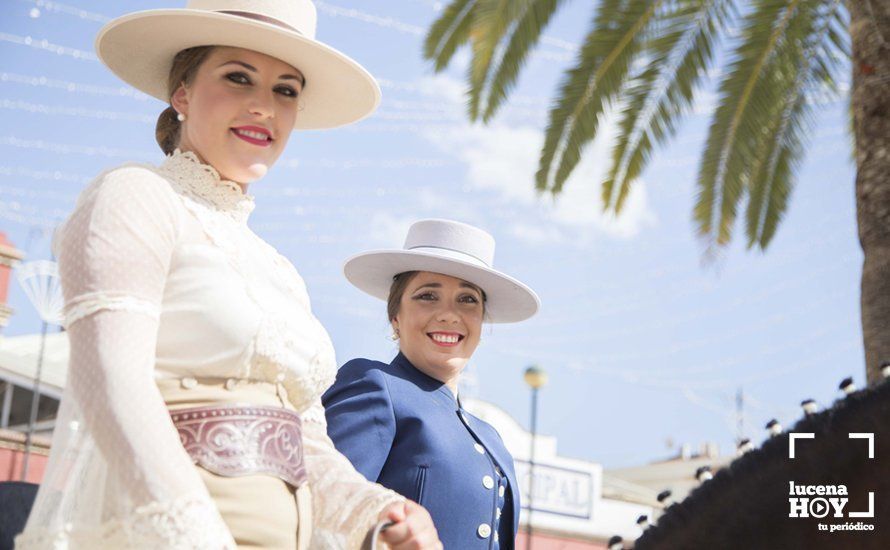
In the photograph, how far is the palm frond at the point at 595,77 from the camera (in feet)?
28.6

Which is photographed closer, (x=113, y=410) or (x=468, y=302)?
(x=113, y=410)

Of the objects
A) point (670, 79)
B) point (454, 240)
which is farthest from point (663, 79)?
point (454, 240)

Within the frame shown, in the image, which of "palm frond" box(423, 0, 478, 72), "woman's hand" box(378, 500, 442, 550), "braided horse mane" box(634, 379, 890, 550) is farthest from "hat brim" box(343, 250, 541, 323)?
"palm frond" box(423, 0, 478, 72)

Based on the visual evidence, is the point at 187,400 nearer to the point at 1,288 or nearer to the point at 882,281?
the point at 882,281

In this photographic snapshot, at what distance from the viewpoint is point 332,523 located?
1.97 m

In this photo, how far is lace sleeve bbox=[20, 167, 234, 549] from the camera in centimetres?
158

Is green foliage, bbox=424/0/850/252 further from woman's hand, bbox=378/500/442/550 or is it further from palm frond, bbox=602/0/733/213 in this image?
woman's hand, bbox=378/500/442/550

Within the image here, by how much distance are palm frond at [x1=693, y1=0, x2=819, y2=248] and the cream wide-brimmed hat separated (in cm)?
665

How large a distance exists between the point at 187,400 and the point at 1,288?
16982 millimetres

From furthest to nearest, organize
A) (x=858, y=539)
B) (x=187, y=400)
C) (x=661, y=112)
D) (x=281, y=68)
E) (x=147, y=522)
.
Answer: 1. (x=661, y=112)
2. (x=858, y=539)
3. (x=281, y=68)
4. (x=187, y=400)
5. (x=147, y=522)

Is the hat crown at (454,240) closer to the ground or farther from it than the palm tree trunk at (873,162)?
closer to the ground

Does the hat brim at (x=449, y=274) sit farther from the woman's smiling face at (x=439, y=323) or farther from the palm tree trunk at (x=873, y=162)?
the palm tree trunk at (x=873, y=162)

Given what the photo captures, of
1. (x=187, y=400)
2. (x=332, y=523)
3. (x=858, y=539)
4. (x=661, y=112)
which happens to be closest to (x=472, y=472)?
(x=858, y=539)

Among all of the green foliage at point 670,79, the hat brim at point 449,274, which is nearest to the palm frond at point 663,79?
the green foliage at point 670,79
